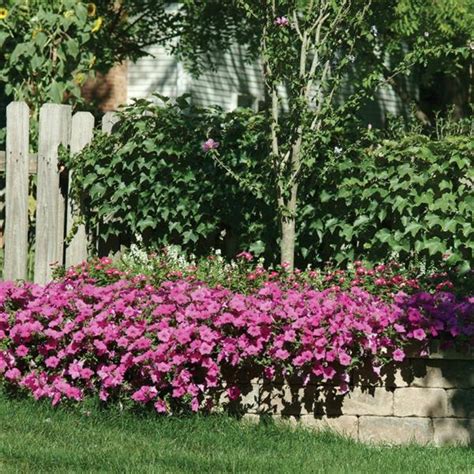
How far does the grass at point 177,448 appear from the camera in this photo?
515 centimetres

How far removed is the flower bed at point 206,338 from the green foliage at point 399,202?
3.75 ft

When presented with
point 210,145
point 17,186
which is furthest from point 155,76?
point 210,145

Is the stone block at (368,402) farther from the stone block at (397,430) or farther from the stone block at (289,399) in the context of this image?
the stone block at (289,399)

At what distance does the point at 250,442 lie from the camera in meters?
5.79

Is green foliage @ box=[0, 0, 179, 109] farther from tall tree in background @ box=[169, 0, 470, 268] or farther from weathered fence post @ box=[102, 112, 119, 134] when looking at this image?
tall tree in background @ box=[169, 0, 470, 268]

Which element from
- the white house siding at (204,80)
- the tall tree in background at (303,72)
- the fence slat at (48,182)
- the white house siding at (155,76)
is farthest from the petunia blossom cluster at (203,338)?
the white house siding at (155,76)

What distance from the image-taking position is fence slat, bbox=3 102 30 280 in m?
8.38

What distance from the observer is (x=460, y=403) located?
6219 millimetres

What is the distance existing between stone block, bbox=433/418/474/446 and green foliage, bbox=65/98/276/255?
2.44 meters

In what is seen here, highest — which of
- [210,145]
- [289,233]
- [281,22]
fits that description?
[281,22]

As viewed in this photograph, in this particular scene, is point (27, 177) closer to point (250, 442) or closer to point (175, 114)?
point (175, 114)

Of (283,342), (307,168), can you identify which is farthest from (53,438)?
(307,168)

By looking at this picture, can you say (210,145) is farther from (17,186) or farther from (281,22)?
(17,186)

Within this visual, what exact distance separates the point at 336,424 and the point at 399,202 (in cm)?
192
